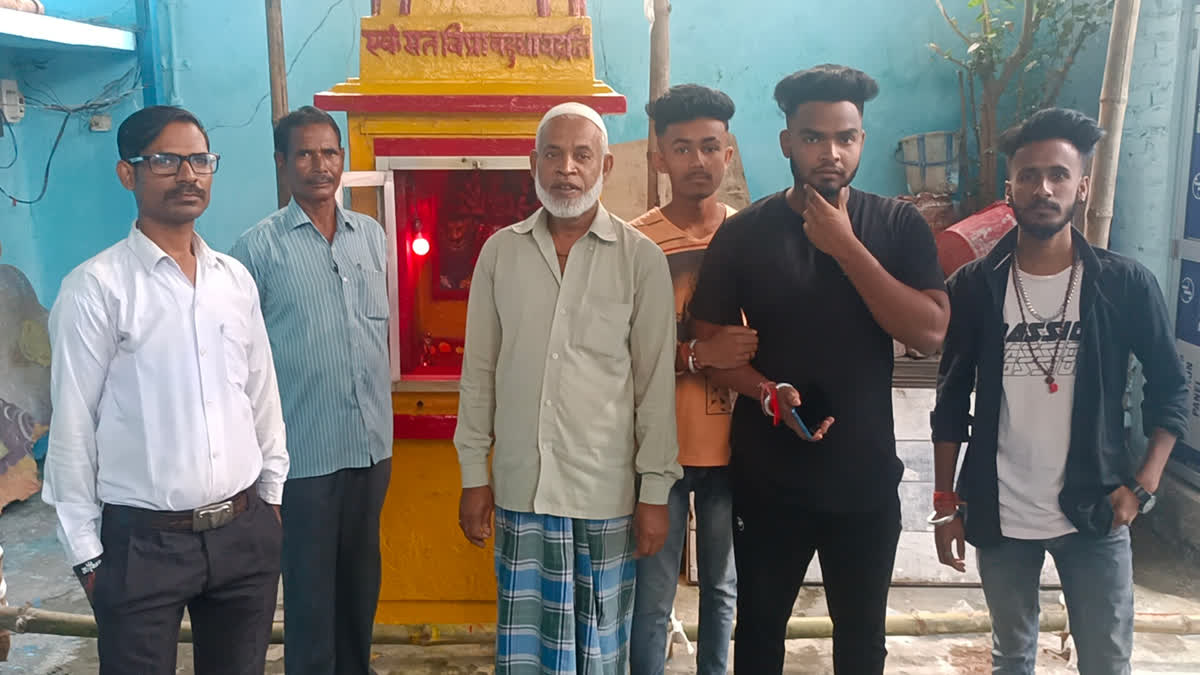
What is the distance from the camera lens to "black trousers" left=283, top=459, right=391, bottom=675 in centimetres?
303

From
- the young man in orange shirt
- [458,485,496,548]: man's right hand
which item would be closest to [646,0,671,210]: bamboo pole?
the young man in orange shirt

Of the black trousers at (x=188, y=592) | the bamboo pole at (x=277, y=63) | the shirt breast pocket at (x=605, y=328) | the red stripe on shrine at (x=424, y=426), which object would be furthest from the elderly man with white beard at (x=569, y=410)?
the bamboo pole at (x=277, y=63)

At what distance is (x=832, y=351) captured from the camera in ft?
7.82

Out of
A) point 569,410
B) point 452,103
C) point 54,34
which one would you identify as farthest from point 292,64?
point 569,410

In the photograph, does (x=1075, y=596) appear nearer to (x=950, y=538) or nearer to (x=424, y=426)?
(x=950, y=538)

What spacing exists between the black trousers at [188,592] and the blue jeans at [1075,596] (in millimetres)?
2022

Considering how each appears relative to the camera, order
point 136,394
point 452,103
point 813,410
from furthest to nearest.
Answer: point 452,103
point 813,410
point 136,394

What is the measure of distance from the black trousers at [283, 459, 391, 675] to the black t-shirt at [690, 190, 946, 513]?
1.45 metres

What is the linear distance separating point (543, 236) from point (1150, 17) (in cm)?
474

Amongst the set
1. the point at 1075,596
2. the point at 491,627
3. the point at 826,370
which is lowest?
the point at 491,627

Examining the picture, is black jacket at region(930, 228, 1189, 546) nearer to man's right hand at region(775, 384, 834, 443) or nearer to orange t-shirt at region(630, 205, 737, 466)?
man's right hand at region(775, 384, 834, 443)

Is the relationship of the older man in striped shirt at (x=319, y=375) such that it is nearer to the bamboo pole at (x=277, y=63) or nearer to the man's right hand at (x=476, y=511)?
the man's right hand at (x=476, y=511)

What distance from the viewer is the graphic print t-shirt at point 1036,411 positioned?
8.10 ft

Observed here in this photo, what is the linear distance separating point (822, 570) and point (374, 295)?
176cm
